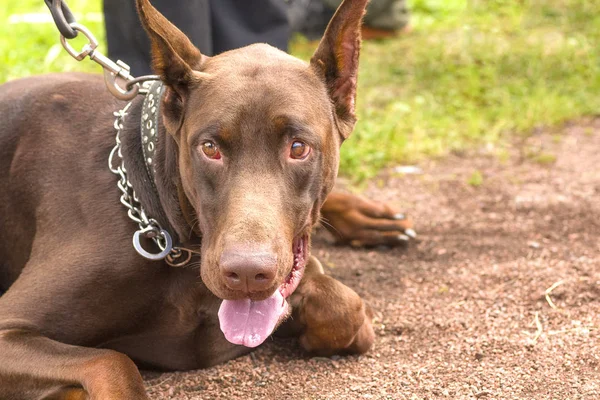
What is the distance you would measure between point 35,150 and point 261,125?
1.33m

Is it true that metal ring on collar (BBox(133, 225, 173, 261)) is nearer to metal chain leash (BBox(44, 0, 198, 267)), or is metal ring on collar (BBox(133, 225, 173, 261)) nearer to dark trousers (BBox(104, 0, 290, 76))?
metal chain leash (BBox(44, 0, 198, 267))

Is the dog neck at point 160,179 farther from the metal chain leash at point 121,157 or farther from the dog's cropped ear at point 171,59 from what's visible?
the dog's cropped ear at point 171,59

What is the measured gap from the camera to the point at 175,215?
3.68 metres

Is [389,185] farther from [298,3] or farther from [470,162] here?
[298,3]

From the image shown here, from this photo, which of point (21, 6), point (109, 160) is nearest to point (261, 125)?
point (109, 160)

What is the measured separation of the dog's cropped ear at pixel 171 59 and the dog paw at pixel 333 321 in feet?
3.47

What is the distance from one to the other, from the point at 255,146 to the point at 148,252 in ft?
2.37

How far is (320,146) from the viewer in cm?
346

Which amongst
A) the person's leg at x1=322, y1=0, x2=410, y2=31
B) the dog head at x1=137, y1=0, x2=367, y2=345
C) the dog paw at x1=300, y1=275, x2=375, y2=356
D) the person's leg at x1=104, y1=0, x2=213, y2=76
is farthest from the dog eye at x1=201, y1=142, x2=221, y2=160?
the person's leg at x1=322, y1=0, x2=410, y2=31

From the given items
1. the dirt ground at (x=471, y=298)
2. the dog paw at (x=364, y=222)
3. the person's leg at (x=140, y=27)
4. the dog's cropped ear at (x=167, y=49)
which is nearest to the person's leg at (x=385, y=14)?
the dirt ground at (x=471, y=298)

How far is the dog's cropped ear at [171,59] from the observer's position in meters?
3.37

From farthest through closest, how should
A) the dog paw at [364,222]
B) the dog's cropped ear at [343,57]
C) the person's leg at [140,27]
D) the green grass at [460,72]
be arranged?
1. the green grass at [460,72]
2. the dog paw at [364,222]
3. the person's leg at [140,27]
4. the dog's cropped ear at [343,57]

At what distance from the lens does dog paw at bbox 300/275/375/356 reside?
13.0 ft

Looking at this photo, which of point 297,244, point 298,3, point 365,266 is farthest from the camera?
point 298,3
